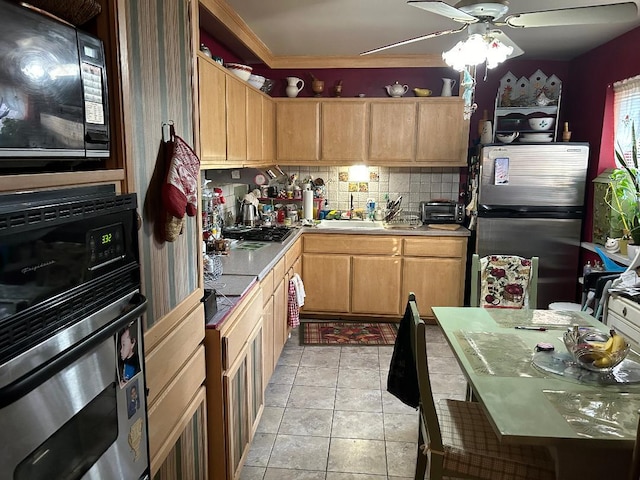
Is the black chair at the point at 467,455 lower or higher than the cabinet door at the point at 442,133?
lower

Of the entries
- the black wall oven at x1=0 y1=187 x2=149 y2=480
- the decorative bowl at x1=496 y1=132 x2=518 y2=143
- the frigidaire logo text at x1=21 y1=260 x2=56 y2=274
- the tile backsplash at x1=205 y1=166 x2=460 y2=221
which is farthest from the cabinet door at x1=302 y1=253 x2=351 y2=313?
the frigidaire logo text at x1=21 y1=260 x2=56 y2=274

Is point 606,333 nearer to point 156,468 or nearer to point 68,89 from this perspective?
point 156,468

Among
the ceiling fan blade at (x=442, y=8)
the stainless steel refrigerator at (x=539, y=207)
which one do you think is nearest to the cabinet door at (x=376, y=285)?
the stainless steel refrigerator at (x=539, y=207)

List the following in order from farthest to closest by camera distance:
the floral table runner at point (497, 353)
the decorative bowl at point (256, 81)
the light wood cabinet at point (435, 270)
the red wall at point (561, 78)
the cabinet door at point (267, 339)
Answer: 1. the light wood cabinet at point (435, 270)
2. the red wall at point (561, 78)
3. the decorative bowl at point (256, 81)
4. the cabinet door at point (267, 339)
5. the floral table runner at point (497, 353)

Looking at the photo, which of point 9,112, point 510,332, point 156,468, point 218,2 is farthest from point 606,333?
point 218,2

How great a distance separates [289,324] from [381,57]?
255 centimetres

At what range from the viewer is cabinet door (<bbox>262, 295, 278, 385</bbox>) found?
111 inches

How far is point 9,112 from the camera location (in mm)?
760

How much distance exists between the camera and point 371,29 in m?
3.46

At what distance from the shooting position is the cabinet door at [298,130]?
446cm

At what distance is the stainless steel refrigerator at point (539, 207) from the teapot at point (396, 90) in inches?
36.1

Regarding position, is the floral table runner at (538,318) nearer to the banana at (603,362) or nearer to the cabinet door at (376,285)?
the banana at (603,362)

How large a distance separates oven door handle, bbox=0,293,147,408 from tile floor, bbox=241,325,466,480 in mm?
1532

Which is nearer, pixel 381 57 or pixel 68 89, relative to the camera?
pixel 68 89
